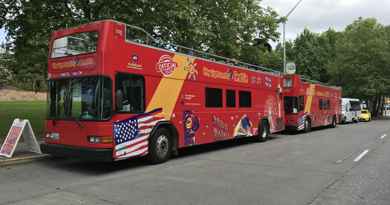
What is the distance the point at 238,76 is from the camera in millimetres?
15875

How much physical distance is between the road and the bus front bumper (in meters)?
0.40

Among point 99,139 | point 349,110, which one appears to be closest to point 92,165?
point 99,139

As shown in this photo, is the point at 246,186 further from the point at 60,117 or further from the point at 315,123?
the point at 315,123

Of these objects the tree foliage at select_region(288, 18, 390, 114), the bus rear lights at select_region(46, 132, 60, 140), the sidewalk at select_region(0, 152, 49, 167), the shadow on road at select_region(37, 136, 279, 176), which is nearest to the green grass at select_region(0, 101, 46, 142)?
the sidewalk at select_region(0, 152, 49, 167)

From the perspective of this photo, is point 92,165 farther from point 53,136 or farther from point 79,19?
point 79,19

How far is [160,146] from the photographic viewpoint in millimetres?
11250

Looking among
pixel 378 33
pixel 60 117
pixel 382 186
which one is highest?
pixel 378 33

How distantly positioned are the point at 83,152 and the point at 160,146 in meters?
2.36

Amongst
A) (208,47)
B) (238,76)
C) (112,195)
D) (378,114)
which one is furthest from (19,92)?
(112,195)

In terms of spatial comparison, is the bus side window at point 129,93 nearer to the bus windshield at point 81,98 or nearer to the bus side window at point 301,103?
the bus windshield at point 81,98

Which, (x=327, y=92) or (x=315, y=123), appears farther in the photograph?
(x=327, y=92)

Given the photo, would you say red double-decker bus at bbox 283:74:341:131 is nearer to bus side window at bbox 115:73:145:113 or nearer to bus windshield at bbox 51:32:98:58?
bus side window at bbox 115:73:145:113

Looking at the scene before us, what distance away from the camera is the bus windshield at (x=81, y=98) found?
31.4 ft

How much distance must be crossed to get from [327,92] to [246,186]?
22928 mm
